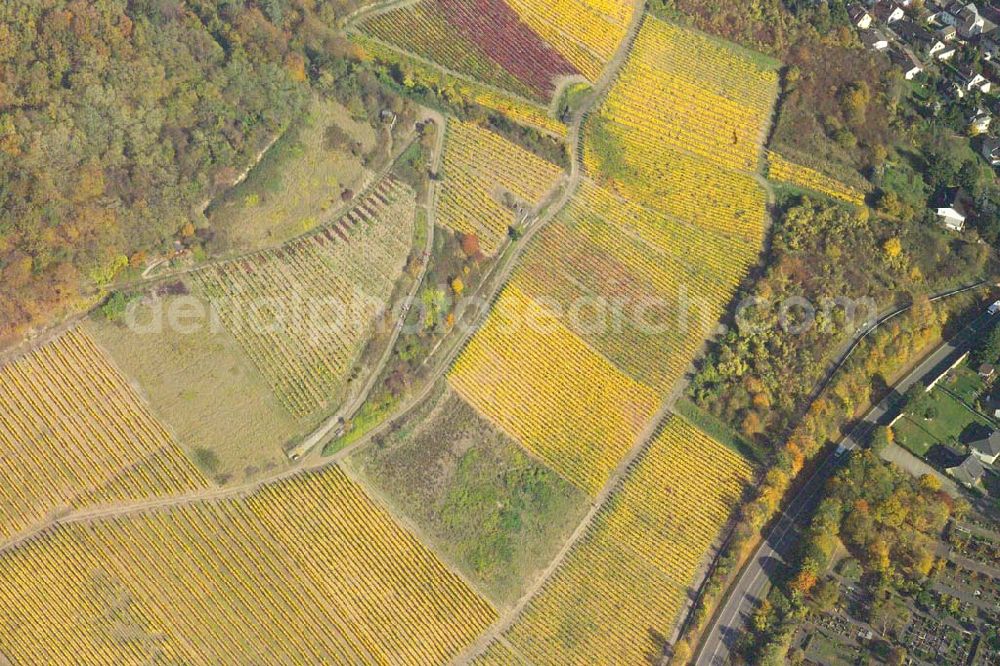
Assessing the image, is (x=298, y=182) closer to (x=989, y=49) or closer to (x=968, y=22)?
(x=968, y=22)

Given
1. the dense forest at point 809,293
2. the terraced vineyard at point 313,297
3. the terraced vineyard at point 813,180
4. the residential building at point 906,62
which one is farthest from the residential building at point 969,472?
the terraced vineyard at point 313,297

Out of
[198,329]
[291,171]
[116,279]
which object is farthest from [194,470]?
[291,171]

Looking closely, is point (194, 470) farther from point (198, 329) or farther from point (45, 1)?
point (45, 1)

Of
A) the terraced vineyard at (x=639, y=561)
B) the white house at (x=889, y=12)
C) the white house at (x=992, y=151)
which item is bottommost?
the terraced vineyard at (x=639, y=561)

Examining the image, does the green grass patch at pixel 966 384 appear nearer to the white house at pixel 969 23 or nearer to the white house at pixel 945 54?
the white house at pixel 945 54

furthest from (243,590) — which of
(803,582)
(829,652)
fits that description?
(829,652)

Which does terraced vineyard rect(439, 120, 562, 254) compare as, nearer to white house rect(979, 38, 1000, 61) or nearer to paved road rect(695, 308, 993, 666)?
paved road rect(695, 308, 993, 666)
